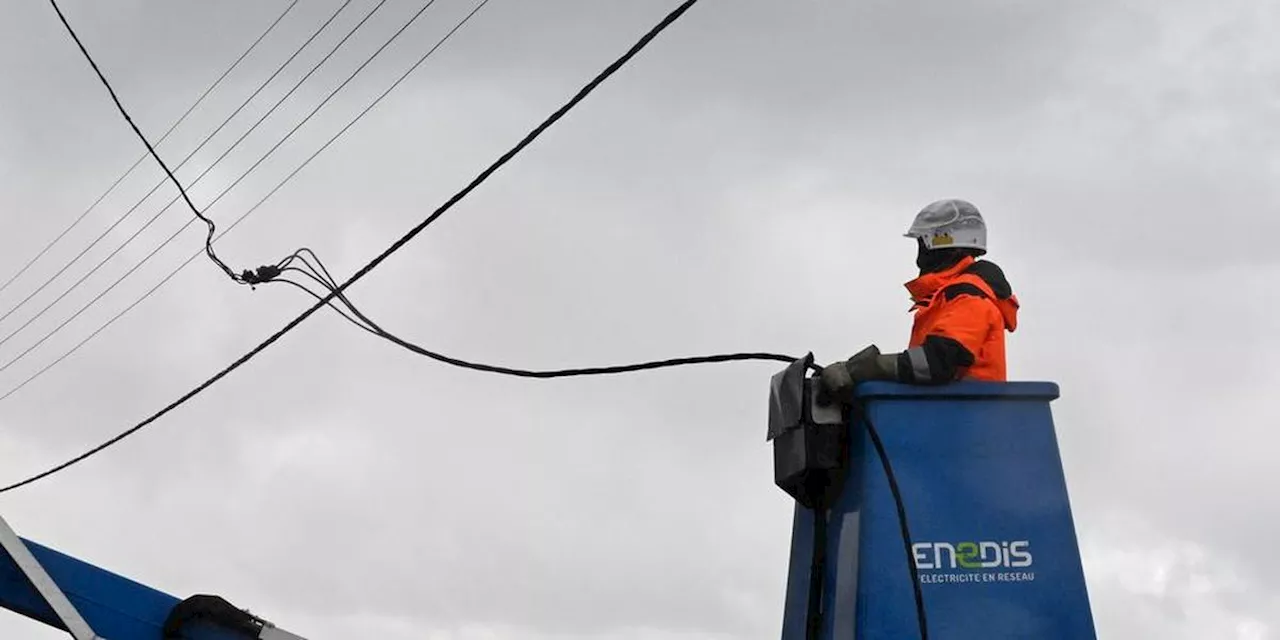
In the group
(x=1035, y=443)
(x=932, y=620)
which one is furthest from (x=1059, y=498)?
(x=932, y=620)

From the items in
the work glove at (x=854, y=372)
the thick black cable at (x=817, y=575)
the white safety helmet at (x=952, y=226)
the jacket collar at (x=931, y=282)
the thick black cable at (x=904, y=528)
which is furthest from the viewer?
the white safety helmet at (x=952, y=226)

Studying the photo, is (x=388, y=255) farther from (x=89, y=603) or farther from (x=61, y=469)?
(x=61, y=469)

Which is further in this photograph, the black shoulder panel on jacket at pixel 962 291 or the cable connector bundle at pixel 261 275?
the cable connector bundle at pixel 261 275

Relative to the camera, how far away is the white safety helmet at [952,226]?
6137mm

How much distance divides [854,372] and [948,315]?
0.44 meters

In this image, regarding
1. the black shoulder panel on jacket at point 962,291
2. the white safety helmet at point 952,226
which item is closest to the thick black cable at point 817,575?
the black shoulder panel on jacket at point 962,291

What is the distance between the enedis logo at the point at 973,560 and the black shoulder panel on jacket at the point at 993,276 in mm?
956

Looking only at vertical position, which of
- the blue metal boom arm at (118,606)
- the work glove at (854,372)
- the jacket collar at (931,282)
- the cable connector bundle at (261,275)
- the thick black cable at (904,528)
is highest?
the cable connector bundle at (261,275)

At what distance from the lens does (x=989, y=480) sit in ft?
18.1

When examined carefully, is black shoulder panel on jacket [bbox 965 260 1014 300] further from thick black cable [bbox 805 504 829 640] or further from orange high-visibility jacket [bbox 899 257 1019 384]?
thick black cable [bbox 805 504 829 640]

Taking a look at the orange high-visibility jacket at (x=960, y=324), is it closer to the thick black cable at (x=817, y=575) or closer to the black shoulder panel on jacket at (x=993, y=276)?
the black shoulder panel on jacket at (x=993, y=276)

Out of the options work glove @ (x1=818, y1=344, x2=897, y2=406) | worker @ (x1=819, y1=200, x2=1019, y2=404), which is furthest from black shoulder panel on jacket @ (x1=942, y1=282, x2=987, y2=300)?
work glove @ (x1=818, y1=344, x2=897, y2=406)

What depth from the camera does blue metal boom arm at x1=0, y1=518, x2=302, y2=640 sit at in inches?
233

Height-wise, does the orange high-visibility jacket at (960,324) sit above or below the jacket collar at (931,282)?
below
